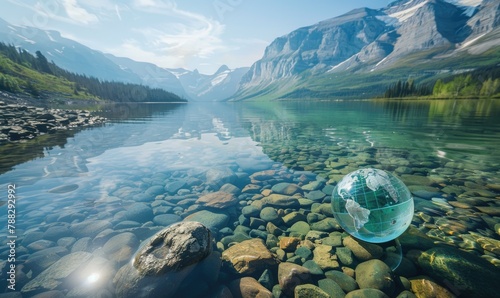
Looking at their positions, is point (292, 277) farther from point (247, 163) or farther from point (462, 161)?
point (462, 161)

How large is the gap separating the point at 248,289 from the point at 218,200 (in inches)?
192

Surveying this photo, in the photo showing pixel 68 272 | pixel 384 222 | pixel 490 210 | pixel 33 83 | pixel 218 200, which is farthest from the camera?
pixel 33 83

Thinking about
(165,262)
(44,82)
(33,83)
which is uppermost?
(44,82)

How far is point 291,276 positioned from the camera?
539 centimetres

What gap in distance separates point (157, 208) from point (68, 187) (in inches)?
238

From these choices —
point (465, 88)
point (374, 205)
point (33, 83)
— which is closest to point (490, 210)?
point (374, 205)

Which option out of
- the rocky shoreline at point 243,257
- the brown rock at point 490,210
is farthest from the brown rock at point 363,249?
the brown rock at point 490,210

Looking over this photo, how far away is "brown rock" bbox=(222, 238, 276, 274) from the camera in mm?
5863

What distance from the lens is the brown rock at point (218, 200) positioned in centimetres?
945

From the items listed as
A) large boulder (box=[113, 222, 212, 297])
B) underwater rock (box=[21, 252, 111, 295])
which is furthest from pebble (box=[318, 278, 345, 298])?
underwater rock (box=[21, 252, 111, 295])

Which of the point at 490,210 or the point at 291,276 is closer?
the point at 291,276

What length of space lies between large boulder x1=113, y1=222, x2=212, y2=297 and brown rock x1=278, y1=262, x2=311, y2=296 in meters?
2.10

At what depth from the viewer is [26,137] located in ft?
79.1

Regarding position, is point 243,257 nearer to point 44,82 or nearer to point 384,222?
point 384,222
